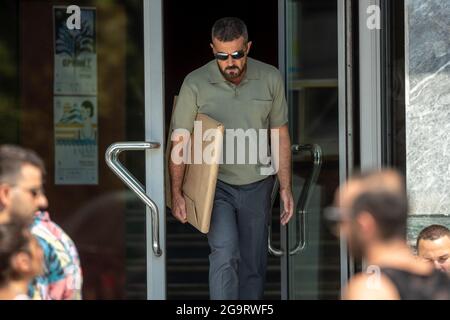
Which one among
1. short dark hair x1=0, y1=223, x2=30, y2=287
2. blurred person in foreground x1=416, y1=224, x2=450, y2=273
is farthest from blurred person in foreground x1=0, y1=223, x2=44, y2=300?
blurred person in foreground x1=416, y1=224, x2=450, y2=273

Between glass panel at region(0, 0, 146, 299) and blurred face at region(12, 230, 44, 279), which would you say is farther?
glass panel at region(0, 0, 146, 299)

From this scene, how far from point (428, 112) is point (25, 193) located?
2.11 m

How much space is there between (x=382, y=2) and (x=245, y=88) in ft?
2.74

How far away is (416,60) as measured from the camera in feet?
16.0

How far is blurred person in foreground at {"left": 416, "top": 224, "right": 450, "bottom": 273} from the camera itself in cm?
447

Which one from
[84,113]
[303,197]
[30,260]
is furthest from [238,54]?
[84,113]

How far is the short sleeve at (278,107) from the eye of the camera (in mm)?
5109

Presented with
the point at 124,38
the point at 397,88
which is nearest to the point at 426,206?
the point at 397,88

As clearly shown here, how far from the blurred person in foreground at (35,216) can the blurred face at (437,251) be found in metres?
1.60

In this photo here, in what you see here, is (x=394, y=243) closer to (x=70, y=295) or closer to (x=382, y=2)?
(x=70, y=295)

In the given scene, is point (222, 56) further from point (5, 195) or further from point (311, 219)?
point (5, 195)

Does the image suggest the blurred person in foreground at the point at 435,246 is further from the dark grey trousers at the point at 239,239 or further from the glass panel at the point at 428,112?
the dark grey trousers at the point at 239,239

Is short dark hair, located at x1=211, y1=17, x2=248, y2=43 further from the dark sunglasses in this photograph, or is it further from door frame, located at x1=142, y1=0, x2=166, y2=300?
door frame, located at x1=142, y1=0, x2=166, y2=300
